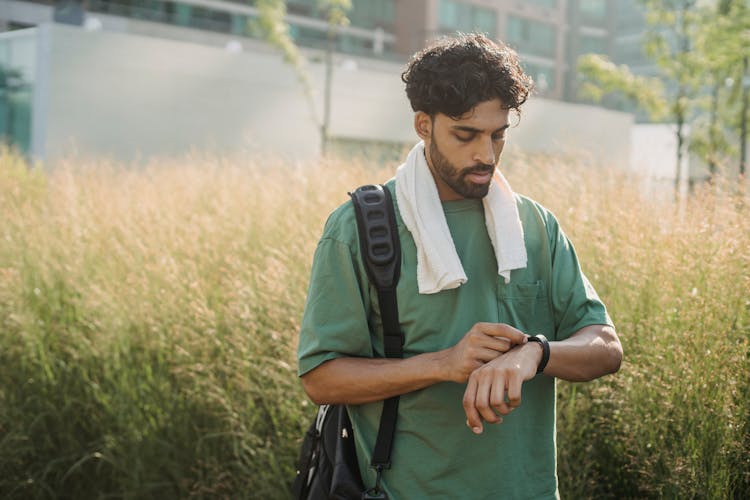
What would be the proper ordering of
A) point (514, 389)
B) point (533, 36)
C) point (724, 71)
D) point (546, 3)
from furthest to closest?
point (546, 3), point (533, 36), point (724, 71), point (514, 389)

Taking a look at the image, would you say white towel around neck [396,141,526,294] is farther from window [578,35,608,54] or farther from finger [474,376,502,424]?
window [578,35,608,54]

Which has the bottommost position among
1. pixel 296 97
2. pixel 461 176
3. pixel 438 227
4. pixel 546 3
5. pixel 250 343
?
pixel 250 343

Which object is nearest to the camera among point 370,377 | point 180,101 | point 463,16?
point 370,377

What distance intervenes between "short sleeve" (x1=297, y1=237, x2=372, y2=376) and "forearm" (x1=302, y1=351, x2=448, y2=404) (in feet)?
0.10

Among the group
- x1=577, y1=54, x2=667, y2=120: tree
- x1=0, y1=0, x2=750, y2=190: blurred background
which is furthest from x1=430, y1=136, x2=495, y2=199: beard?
x1=577, y1=54, x2=667, y2=120: tree

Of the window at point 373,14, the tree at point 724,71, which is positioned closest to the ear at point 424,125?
the tree at point 724,71

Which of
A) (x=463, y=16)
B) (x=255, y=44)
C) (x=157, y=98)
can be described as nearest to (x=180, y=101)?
(x=157, y=98)

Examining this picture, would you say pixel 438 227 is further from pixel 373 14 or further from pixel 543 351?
pixel 373 14

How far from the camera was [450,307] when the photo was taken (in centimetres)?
208

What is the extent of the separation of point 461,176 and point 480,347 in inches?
18.2

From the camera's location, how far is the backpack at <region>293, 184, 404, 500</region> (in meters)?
2.04

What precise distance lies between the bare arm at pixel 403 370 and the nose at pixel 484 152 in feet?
1.40

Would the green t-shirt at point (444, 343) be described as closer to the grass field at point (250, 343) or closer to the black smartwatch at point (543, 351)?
the black smartwatch at point (543, 351)

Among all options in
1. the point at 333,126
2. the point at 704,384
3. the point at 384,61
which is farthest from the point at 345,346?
the point at 384,61
